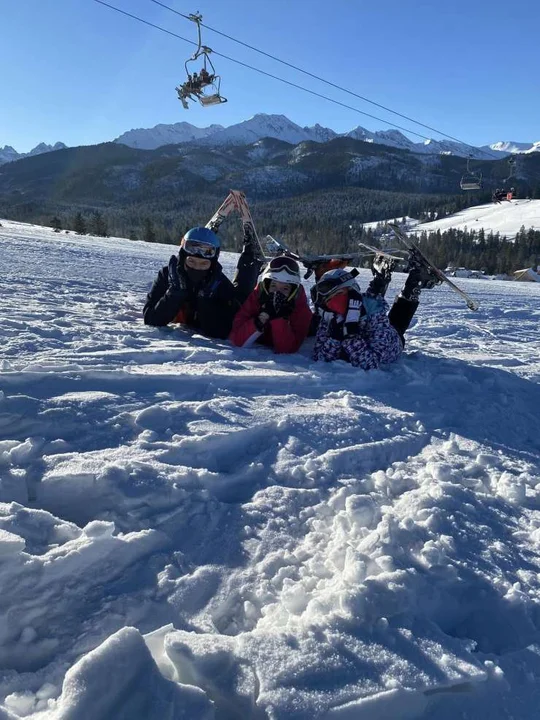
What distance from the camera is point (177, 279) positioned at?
5.11m

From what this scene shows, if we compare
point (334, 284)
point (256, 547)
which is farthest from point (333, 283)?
point (256, 547)

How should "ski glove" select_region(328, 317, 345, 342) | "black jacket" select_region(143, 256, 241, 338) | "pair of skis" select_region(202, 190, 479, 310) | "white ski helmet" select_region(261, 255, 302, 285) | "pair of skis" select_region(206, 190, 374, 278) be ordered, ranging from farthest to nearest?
"pair of skis" select_region(206, 190, 374, 278) < "pair of skis" select_region(202, 190, 479, 310) < "black jacket" select_region(143, 256, 241, 338) < "white ski helmet" select_region(261, 255, 302, 285) < "ski glove" select_region(328, 317, 345, 342)

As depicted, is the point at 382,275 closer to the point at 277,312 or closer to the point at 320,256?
the point at 320,256

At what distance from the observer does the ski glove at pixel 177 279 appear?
5102 millimetres

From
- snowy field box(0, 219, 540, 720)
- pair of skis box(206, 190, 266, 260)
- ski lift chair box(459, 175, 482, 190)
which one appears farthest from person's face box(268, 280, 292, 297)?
ski lift chair box(459, 175, 482, 190)

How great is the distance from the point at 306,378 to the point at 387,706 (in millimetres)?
2809

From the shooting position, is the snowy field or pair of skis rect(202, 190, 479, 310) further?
pair of skis rect(202, 190, 479, 310)

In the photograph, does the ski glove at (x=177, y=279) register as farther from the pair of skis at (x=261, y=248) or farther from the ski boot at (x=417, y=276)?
the ski boot at (x=417, y=276)

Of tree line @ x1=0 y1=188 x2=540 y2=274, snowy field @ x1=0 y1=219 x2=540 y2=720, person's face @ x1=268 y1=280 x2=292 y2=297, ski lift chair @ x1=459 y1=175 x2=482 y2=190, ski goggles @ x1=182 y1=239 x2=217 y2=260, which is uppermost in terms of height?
tree line @ x1=0 y1=188 x2=540 y2=274

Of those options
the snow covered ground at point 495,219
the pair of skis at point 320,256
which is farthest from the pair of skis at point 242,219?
the snow covered ground at point 495,219

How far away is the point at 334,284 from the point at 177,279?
168cm

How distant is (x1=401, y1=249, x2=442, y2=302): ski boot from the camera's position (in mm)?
5449

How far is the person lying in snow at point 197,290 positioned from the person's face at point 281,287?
2.47 ft

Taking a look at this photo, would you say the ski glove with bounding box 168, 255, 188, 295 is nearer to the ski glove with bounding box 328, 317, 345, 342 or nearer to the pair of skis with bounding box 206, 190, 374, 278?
the pair of skis with bounding box 206, 190, 374, 278
